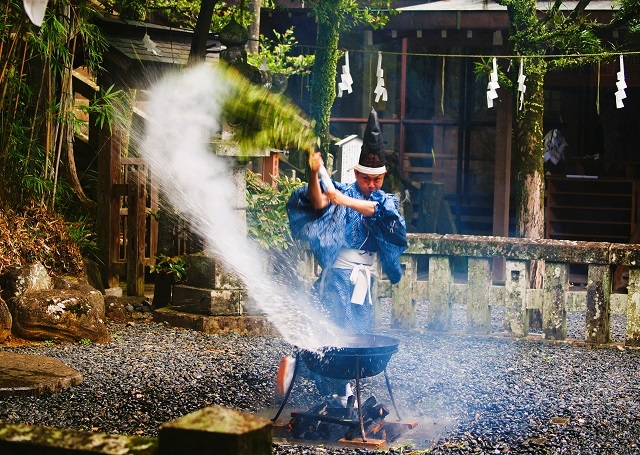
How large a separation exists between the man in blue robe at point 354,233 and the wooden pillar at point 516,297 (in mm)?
3329

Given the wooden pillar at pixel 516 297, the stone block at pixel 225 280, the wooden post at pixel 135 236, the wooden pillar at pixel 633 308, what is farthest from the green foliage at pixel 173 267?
the wooden pillar at pixel 633 308

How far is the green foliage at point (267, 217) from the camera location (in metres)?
10.6

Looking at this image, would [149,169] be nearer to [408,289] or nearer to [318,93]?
[318,93]

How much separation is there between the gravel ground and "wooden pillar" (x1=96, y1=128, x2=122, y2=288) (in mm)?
1147

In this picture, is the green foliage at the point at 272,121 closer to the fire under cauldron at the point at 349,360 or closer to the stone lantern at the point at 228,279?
the fire under cauldron at the point at 349,360

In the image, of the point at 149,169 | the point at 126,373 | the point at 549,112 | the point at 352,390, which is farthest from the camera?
the point at 549,112

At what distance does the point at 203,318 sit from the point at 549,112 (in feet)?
27.4

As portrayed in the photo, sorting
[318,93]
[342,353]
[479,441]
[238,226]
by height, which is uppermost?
[318,93]

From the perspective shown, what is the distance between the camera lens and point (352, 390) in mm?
6516

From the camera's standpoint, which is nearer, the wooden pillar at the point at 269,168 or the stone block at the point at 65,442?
the stone block at the point at 65,442

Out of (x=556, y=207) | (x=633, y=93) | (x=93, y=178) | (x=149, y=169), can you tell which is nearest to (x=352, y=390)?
(x=149, y=169)

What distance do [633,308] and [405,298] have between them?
230 centimetres

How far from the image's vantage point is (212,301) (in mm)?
9500

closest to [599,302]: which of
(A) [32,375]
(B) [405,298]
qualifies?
(B) [405,298]
